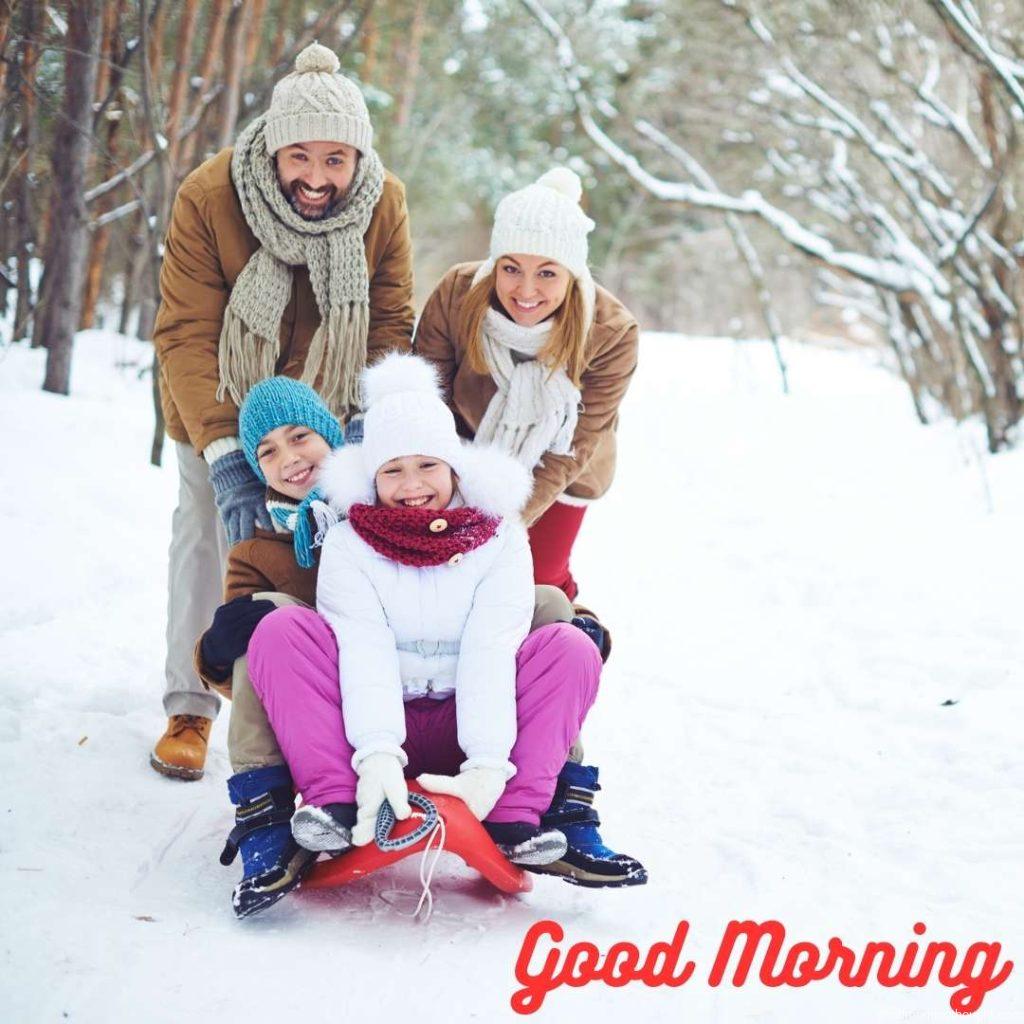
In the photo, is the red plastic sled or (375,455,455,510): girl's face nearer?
the red plastic sled

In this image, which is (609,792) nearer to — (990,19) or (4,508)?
(4,508)

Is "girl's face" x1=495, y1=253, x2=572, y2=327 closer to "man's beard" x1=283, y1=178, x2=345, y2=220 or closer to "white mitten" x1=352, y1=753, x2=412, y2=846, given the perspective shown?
"man's beard" x1=283, y1=178, x2=345, y2=220

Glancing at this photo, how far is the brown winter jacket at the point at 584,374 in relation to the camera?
10.1 feet

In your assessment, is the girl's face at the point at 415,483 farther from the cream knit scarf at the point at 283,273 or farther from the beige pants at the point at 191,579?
the beige pants at the point at 191,579

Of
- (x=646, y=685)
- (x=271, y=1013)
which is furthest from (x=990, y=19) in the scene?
(x=271, y=1013)

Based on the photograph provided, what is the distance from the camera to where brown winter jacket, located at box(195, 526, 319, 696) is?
8.70ft

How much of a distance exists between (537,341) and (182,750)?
4.35 ft

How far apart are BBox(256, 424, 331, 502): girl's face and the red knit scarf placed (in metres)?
0.29

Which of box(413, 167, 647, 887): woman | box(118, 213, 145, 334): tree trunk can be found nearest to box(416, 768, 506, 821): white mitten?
box(413, 167, 647, 887): woman

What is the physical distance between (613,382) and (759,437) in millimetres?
5307

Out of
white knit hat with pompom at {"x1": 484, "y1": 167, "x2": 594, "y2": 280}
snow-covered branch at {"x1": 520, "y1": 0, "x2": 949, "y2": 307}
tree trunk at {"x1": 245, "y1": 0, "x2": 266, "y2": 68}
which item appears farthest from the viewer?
snow-covered branch at {"x1": 520, "y1": 0, "x2": 949, "y2": 307}

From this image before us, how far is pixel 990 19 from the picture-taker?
7453 mm

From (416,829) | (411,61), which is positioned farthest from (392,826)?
(411,61)

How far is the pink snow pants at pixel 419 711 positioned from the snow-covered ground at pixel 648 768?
239 mm
